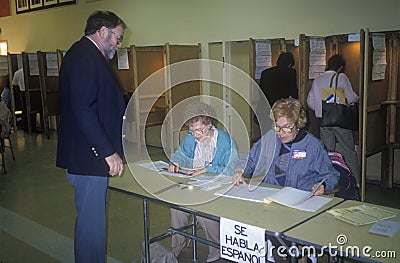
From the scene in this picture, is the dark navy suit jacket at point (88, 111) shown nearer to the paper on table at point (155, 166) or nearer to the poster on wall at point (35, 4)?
the paper on table at point (155, 166)

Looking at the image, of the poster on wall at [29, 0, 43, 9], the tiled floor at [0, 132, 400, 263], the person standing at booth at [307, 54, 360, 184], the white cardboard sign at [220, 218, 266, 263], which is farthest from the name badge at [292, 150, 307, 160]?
the poster on wall at [29, 0, 43, 9]

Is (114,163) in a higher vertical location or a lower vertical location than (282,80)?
lower

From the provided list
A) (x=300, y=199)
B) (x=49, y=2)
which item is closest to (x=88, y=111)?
(x=300, y=199)

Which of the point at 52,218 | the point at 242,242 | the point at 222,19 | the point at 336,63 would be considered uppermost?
the point at 222,19

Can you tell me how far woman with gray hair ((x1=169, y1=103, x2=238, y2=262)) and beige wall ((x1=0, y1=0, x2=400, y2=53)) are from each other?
245 centimetres

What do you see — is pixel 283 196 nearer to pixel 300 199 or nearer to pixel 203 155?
pixel 300 199

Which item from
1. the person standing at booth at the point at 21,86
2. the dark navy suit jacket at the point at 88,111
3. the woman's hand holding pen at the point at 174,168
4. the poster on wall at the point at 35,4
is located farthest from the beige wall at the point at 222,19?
the dark navy suit jacket at the point at 88,111

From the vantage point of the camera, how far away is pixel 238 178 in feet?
7.66

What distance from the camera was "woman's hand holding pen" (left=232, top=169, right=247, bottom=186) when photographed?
2.32 metres

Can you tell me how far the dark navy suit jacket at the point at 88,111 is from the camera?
1.99 meters

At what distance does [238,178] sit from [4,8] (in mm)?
9688

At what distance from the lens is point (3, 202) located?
424 cm

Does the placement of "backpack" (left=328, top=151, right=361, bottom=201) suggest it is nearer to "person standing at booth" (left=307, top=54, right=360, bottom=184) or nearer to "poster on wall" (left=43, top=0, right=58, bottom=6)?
"person standing at booth" (left=307, top=54, right=360, bottom=184)

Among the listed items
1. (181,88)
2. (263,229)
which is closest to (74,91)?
(263,229)
